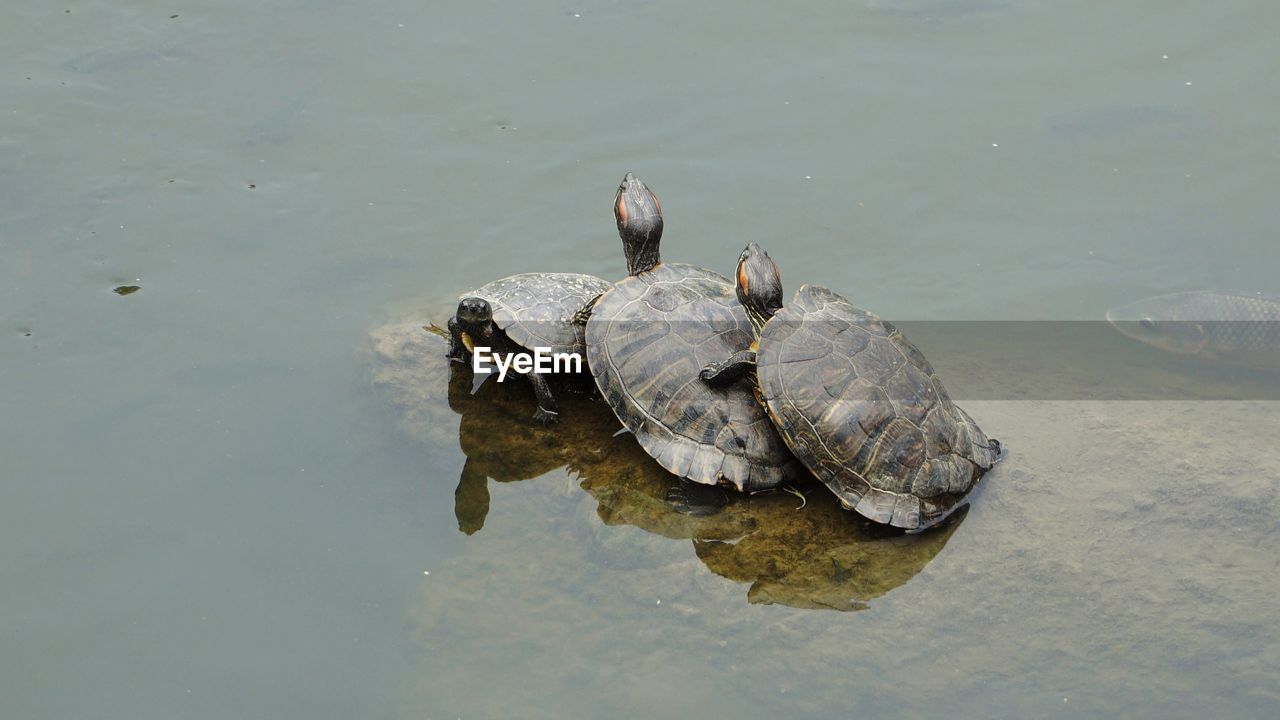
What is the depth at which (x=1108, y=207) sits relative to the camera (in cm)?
742

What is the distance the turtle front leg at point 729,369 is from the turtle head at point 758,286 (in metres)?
0.25

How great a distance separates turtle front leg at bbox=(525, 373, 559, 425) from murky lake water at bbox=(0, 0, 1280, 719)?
9cm

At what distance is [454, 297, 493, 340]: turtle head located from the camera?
17.8 feet

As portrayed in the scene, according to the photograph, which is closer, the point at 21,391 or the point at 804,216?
the point at 21,391

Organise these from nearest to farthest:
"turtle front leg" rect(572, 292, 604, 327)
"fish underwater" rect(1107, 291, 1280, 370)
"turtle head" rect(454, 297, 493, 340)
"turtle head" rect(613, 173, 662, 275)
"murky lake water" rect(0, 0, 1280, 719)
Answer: "murky lake water" rect(0, 0, 1280, 719)
"turtle head" rect(454, 297, 493, 340)
"turtle front leg" rect(572, 292, 604, 327)
"turtle head" rect(613, 173, 662, 275)
"fish underwater" rect(1107, 291, 1280, 370)

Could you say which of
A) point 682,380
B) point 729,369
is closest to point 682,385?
point 682,380

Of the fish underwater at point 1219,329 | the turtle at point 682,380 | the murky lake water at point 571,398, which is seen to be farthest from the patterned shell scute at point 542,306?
the fish underwater at point 1219,329

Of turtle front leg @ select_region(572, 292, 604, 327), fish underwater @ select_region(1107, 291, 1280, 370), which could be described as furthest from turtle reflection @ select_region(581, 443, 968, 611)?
fish underwater @ select_region(1107, 291, 1280, 370)

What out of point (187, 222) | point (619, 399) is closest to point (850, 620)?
point (619, 399)

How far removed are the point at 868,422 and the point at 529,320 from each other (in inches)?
76.1

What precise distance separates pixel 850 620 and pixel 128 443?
403cm

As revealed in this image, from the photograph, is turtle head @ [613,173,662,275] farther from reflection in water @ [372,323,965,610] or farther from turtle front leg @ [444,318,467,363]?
turtle front leg @ [444,318,467,363]

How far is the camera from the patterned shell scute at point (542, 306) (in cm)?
552

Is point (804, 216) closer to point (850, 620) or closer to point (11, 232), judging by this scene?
point (850, 620)
